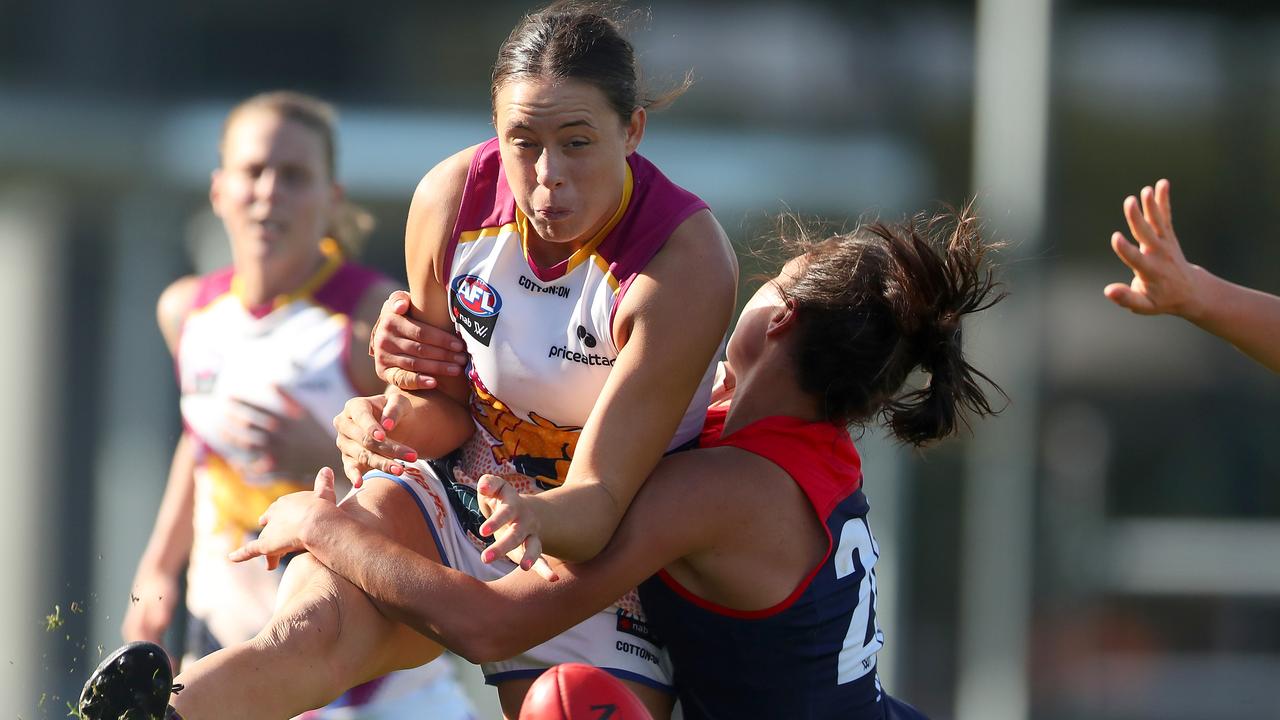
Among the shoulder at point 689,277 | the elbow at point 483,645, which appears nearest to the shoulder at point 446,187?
the shoulder at point 689,277

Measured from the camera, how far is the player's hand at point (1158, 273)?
7.86 ft

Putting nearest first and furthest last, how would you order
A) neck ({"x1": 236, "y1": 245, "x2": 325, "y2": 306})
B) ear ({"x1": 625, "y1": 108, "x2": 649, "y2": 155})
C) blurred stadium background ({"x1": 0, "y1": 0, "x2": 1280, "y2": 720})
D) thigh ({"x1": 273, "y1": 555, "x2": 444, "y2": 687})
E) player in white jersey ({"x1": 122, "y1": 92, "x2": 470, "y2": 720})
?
thigh ({"x1": 273, "y1": 555, "x2": 444, "y2": 687})
ear ({"x1": 625, "y1": 108, "x2": 649, "y2": 155})
player in white jersey ({"x1": 122, "y1": 92, "x2": 470, "y2": 720})
neck ({"x1": 236, "y1": 245, "x2": 325, "y2": 306})
blurred stadium background ({"x1": 0, "y1": 0, "x2": 1280, "y2": 720})

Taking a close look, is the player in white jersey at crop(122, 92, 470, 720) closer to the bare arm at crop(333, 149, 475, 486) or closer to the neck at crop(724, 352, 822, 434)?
the bare arm at crop(333, 149, 475, 486)

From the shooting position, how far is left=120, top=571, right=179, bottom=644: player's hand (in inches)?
153

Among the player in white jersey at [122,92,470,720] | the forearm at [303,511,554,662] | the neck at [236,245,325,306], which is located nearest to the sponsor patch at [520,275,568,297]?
the forearm at [303,511,554,662]

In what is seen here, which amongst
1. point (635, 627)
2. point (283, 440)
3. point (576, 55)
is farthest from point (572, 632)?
point (283, 440)

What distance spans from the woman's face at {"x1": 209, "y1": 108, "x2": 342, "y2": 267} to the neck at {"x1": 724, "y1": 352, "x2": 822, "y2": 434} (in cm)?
204

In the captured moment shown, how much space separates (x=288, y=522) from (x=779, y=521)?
0.78 m

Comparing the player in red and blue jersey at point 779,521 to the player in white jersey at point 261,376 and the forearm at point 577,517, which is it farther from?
the player in white jersey at point 261,376

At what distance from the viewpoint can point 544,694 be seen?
6.50 feet

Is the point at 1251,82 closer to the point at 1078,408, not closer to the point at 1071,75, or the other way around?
the point at 1071,75

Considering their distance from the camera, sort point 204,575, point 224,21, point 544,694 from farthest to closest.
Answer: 1. point 224,21
2. point 204,575
3. point 544,694

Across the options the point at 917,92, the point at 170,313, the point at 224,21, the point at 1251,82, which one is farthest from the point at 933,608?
the point at 224,21

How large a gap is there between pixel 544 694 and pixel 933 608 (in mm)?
4868
